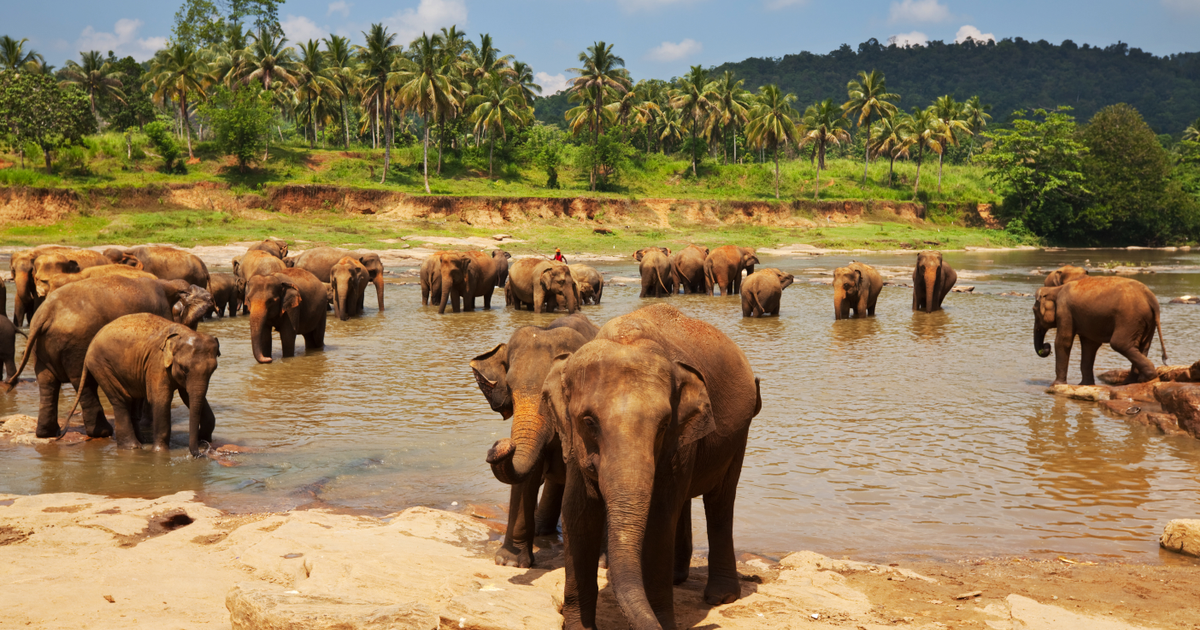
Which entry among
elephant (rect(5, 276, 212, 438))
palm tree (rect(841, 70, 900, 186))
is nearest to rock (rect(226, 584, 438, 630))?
elephant (rect(5, 276, 212, 438))

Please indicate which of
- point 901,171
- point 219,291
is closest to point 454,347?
point 219,291

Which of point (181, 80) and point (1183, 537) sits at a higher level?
point (181, 80)

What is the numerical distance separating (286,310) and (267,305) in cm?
41

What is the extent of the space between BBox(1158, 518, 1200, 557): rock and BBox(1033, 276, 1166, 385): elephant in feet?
21.2

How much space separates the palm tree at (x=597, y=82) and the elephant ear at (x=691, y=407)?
6318 cm

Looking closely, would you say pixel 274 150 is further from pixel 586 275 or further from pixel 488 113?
pixel 586 275

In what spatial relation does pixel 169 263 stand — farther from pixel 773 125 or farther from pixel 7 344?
pixel 773 125

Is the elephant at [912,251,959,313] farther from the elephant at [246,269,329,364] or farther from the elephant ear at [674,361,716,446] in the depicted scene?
the elephant ear at [674,361,716,446]

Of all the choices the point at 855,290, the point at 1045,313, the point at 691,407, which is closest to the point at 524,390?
the point at 691,407

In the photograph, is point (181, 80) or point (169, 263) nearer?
point (169, 263)

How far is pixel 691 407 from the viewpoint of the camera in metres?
4.12

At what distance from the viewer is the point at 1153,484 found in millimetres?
8391

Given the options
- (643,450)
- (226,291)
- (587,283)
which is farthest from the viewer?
(587,283)

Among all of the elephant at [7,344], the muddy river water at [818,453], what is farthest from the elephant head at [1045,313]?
the elephant at [7,344]
